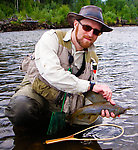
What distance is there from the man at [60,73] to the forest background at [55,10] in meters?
40.8

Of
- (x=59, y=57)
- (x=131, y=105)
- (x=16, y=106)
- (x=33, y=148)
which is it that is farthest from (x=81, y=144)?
(x=131, y=105)

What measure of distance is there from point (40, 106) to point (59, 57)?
2.89ft

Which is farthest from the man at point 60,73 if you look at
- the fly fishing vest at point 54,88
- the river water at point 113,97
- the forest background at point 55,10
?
the forest background at point 55,10

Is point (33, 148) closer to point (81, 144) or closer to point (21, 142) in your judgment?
point (21, 142)

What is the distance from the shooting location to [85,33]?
352cm

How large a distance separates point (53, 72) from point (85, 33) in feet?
2.76

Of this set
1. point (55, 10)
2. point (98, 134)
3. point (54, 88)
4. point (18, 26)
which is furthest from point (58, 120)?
point (55, 10)

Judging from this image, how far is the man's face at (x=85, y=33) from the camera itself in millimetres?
3518

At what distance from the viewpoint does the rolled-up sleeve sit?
3273 mm

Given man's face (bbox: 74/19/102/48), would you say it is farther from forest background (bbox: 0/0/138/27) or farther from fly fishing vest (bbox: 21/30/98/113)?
forest background (bbox: 0/0/138/27)

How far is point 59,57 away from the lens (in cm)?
369

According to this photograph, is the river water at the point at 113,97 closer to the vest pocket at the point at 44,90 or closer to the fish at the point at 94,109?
the fish at the point at 94,109

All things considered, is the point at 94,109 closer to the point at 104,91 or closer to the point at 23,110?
the point at 104,91

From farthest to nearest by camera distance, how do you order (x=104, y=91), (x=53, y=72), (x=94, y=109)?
(x=94, y=109) < (x=104, y=91) < (x=53, y=72)
